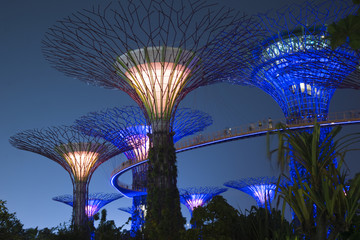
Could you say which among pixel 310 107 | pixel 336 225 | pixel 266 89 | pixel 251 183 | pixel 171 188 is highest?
pixel 266 89

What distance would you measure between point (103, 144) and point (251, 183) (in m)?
21.4

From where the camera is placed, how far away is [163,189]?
14438 mm

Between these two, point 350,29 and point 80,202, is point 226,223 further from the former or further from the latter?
point 80,202

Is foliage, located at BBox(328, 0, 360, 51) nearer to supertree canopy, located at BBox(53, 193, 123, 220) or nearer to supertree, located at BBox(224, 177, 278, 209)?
supertree, located at BBox(224, 177, 278, 209)

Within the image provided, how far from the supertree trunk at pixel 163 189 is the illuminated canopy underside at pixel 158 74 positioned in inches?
50.3

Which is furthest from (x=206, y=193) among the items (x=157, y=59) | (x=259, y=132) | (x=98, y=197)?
(x=157, y=59)

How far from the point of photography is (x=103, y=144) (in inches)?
1248

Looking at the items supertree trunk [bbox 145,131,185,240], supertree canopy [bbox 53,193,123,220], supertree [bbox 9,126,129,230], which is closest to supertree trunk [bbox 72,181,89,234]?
supertree [bbox 9,126,129,230]

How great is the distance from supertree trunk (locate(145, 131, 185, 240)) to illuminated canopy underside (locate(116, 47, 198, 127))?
128cm

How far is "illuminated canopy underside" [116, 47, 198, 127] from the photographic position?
52.6ft

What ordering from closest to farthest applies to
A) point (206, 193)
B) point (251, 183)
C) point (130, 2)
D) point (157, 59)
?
point (130, 2) → point (157, 59) → point (251, 183) → point (206, 193)

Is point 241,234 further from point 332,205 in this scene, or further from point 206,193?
point 206,193

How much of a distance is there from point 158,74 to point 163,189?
15.8ft

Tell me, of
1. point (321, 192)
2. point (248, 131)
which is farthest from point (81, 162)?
point (321, 192)
